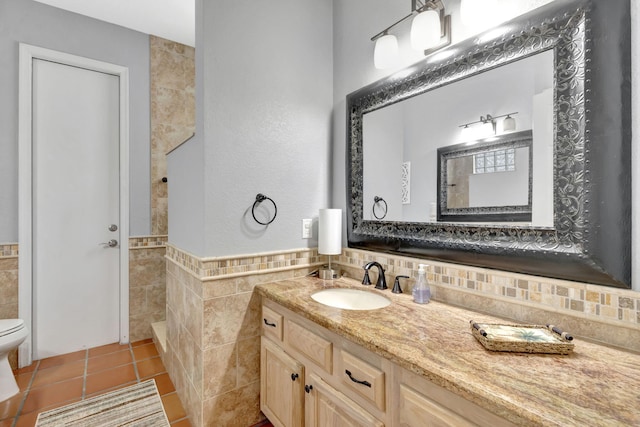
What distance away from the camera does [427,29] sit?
1.31m

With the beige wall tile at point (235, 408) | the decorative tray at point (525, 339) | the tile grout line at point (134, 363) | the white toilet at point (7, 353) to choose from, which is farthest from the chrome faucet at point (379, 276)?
the white toilet at point (7, 353)

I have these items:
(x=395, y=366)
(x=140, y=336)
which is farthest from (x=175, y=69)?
(x=395, y=366)

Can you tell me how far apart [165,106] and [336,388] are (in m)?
2.84

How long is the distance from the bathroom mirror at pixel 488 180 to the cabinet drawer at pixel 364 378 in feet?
2.42

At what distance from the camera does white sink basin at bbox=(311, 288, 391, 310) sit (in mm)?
1515

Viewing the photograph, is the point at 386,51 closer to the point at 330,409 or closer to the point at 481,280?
the point at 481,280

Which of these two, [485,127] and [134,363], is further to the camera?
[134,363]

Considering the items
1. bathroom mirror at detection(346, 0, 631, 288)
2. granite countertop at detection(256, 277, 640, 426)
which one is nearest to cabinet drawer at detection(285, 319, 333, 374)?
granite countertop at detection(256, 277, 640, 426)

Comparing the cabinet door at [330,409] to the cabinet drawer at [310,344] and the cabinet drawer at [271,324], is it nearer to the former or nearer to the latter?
the cabinet drawer at [310,344]

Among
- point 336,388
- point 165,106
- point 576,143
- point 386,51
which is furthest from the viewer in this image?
point 165,106

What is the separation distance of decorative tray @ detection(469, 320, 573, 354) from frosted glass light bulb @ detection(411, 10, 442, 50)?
1.16 meters

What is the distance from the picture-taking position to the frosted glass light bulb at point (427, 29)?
1.30 metres

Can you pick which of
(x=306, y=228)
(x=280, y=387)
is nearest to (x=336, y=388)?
(x=280, y=387)

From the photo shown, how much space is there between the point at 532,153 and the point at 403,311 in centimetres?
76
